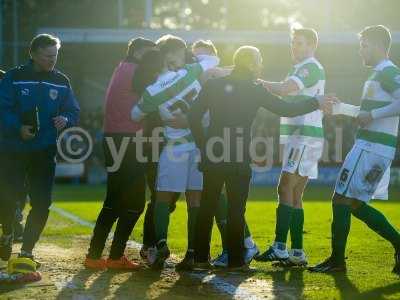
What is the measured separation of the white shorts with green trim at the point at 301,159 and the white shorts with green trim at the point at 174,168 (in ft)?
3.29

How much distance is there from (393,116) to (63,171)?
62.2ft

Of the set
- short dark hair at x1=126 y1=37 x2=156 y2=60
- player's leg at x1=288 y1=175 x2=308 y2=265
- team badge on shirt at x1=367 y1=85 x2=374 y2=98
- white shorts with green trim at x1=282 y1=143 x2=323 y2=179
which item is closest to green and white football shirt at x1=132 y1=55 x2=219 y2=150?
short dark hair at x1=126 y1=37 x2=156 y2=60

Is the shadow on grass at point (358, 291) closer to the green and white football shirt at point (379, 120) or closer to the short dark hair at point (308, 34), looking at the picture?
the green and white football shirt at point (379, 120)

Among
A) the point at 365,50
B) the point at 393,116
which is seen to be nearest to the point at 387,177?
the point at 393,116

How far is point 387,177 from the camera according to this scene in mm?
8508

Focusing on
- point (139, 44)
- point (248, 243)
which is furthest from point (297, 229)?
point (139, 44)

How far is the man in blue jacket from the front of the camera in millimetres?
8625

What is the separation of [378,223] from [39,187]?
10.1ft

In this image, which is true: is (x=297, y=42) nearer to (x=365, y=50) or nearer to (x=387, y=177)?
(x=365, y=50)

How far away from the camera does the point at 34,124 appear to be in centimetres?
862

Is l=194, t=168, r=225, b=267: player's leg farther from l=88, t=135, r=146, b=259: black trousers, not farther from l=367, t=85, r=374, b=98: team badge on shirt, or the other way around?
l=367, t=85, r=374, b=98: team badge on shirt

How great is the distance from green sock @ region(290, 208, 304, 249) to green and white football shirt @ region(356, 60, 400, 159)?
48.3 inches

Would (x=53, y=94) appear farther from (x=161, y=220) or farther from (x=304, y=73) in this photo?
(x=304, y=73)

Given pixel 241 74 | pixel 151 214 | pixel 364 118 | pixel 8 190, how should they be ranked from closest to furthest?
1. pixel 364 118
2. pixel 241 74
3. pixel 8 190
4. pixel 151 214
